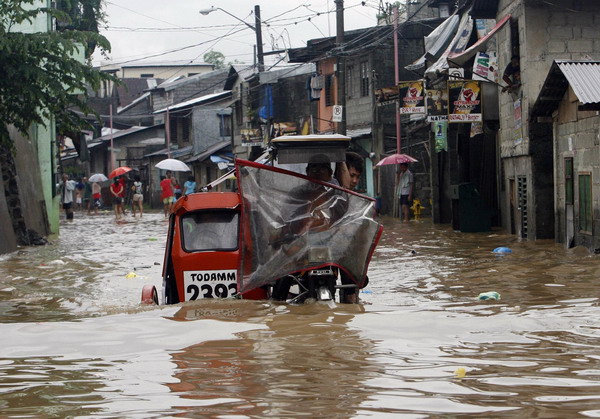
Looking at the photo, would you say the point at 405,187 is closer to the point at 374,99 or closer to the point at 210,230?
the point at 374,99

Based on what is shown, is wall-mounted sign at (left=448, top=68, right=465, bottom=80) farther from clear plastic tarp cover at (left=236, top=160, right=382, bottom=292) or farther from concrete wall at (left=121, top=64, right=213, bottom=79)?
concrete wall at (left=121, top=64, right=213, bottom=79)

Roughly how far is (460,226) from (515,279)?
11.4 metres

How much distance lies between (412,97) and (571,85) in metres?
14.4

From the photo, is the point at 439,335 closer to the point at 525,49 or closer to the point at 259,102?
the point at 525,49

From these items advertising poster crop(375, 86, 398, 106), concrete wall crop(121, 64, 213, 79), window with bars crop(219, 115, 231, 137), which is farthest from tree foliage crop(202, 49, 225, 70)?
advertising poster crop(375, 86, 398, 106)

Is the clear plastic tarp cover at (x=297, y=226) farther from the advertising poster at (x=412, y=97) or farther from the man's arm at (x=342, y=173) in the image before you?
the advertising poster at (x=412, y=97)

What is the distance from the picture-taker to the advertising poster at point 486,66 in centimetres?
2314

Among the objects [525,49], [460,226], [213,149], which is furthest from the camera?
[213,149]

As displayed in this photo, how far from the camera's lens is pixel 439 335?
325 inches

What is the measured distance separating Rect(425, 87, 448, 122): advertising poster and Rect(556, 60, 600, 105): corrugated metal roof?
8.32 meters

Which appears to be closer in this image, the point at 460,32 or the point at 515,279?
the point at 515,279

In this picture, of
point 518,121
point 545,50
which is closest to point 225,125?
point 518,121

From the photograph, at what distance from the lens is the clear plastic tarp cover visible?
32.6 feet

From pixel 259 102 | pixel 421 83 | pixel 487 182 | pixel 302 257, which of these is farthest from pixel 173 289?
pixel 259 102
